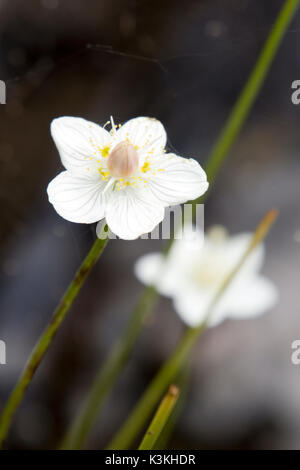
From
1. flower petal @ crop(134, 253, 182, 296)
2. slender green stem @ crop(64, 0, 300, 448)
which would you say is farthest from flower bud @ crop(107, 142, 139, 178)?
flower petal @ crop(134, 253, 182, 296)

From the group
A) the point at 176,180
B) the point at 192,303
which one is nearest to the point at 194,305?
the point at 192,303

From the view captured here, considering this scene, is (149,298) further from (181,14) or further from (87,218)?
(181,14)

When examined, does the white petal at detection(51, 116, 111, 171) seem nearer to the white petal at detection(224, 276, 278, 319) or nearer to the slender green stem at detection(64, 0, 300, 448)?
the slender green stem at detection(64, 0, 300, 448)

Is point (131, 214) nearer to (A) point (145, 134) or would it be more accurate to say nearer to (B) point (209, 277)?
(A) point (145, 134)

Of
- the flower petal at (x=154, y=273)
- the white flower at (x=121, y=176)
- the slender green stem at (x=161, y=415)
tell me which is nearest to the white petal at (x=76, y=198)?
the white flower at (x=121, y=176)

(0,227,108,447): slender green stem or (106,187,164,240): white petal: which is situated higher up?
(106,187,164,240): white petal

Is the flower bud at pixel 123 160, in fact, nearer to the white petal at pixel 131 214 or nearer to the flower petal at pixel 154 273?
the white petal at pixel 131 214

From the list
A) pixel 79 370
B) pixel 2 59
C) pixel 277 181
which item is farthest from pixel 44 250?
pixel 277 181
